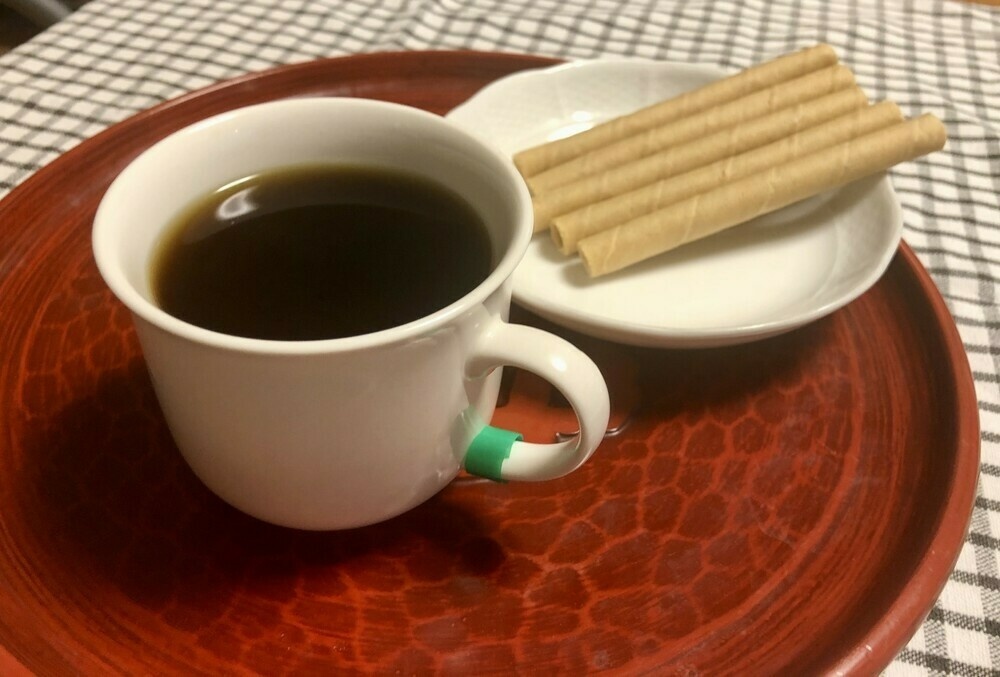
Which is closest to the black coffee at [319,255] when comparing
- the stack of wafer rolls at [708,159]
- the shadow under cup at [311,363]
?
the shadow under cup at [311,363]

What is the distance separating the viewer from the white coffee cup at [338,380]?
1.09 feet

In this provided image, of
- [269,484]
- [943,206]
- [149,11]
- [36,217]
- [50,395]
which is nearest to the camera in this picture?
[269,484]

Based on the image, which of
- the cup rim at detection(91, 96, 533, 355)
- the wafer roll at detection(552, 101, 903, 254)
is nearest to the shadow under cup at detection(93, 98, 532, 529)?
the cup rim at detection(91, 96, 533, 355)

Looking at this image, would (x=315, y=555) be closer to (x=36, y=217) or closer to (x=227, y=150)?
(x=227, y=150)

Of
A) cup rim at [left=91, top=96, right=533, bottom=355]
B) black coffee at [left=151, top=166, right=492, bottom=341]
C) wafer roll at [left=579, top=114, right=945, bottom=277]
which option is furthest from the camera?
wafer roll at [left=579, top=114, right=945, bottom=277]

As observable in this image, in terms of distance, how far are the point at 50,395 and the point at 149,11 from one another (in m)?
0.72

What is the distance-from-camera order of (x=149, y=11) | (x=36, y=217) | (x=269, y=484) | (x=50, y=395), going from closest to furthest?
1. (x=269, y=484)
2. (x=50, y=395)
3. (x=36, y=217)
4. (x=149, y=11)

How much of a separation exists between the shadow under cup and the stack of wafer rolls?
162mm

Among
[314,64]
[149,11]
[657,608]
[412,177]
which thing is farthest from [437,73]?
[657,608]

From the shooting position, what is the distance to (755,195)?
609mm

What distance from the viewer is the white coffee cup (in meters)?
0.33

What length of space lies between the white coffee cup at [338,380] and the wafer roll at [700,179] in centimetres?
15

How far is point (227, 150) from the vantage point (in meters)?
0.47

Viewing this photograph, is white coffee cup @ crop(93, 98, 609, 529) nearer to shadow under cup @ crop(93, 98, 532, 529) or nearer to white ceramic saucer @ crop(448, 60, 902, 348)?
shadow under cup @ crop(93, 98, 532, 529)
